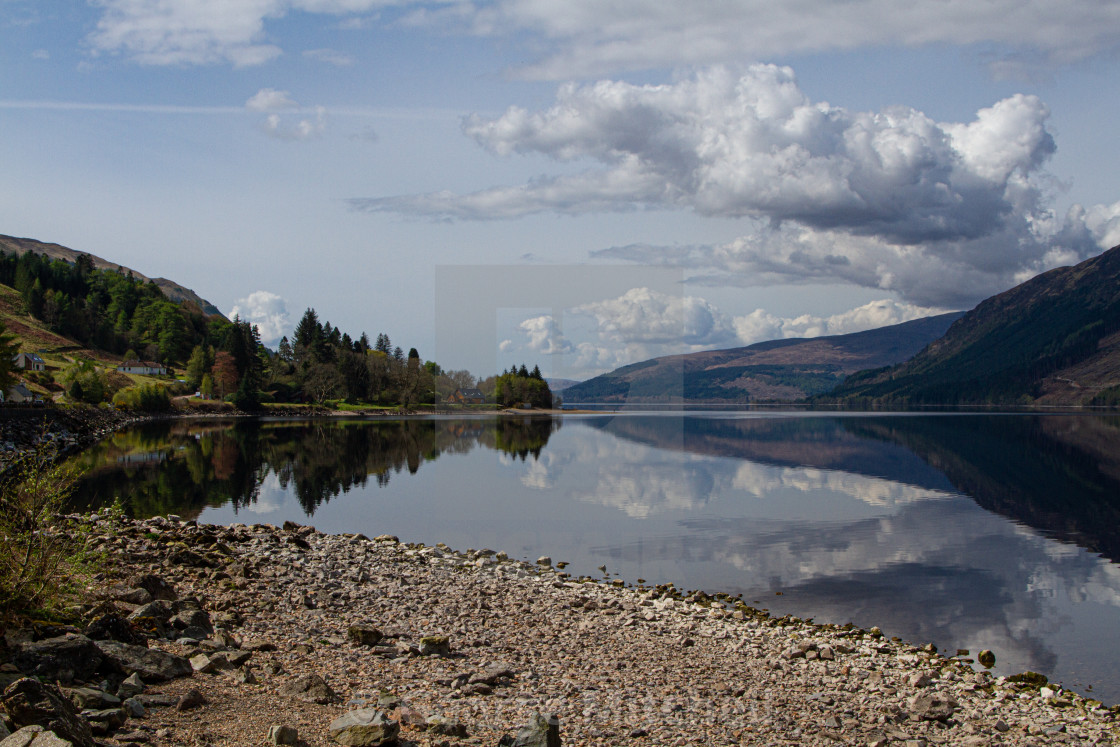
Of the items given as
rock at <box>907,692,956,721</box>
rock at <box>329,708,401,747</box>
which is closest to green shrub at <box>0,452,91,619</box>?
rock at <box>329,708,401,747</box>

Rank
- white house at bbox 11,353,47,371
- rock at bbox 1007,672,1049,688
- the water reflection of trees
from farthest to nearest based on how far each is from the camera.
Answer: white house at bbox 11,353,47,371, the water reflection of trees, rock at bbox 1007,672,1049,688

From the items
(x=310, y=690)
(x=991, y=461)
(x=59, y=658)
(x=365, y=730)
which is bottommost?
(x=991, y=461)

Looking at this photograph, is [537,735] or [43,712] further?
[537,735]

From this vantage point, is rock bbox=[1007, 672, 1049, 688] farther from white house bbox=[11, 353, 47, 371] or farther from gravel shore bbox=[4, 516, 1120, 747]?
white house bbox=[11, 353, 47, 371]

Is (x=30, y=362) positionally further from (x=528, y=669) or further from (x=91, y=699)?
(x=91, y=699)

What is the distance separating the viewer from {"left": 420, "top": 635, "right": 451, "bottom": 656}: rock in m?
13.8

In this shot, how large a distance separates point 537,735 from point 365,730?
2.31 meters

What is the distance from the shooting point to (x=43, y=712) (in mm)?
7723

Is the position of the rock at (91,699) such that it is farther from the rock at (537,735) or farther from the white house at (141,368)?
the white house at (141,368)

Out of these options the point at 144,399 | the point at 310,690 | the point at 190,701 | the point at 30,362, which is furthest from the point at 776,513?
the point at 30,362

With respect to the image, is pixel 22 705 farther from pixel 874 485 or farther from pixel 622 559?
pixel 874 485

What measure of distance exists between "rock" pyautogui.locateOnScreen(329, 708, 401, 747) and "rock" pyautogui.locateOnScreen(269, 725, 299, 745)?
682mm

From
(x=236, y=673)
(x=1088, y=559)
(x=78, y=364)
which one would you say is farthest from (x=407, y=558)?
(x=78, y=364)

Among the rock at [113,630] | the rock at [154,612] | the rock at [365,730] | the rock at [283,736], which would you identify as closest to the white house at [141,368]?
the rock at [154,612]
